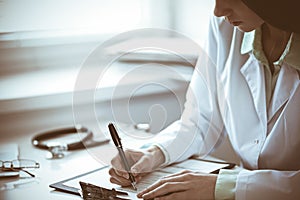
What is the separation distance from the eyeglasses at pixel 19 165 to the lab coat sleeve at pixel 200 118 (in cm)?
38

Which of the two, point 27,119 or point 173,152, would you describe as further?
point 27,119

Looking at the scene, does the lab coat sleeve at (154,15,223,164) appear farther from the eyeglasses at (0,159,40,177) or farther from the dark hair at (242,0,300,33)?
the dark hair at (242,0,300,33)

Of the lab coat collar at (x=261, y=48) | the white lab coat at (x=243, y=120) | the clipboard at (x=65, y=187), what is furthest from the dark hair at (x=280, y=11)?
the clipboard at (x=65, y=187)

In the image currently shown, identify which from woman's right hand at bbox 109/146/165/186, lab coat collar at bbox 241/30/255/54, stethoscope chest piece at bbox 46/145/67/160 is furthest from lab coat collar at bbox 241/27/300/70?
stethoscope chest piece at bbox 46/145/67/160

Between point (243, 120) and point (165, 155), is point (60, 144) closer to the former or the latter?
point (165, 155)

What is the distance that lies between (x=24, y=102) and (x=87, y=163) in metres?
0.56

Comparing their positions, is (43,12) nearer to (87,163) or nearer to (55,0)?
(55,0)

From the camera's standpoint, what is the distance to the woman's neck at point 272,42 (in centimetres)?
161

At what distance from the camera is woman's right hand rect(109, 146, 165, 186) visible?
148 cm

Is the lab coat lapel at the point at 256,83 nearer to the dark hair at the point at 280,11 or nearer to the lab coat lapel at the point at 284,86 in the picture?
the lab coat lapel at the point at 284,86

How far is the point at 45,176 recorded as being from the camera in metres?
1.60

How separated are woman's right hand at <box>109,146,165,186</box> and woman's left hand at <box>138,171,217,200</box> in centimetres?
12

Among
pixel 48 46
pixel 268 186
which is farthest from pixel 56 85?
pixel 268 186

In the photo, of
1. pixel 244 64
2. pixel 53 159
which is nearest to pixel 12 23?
pixel 53 159
